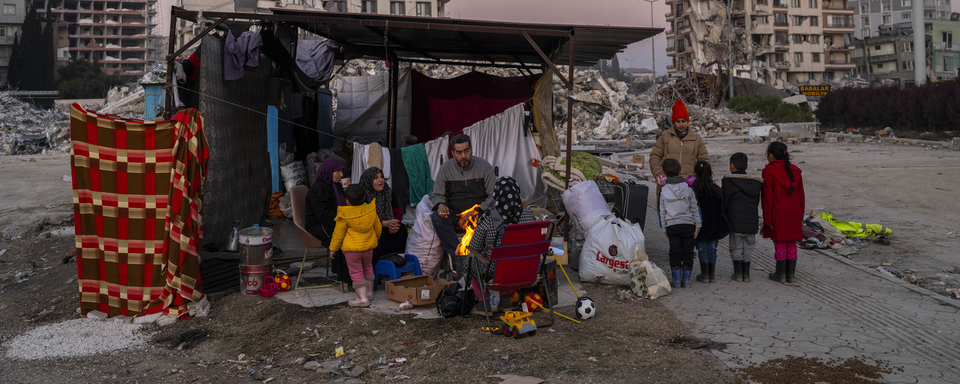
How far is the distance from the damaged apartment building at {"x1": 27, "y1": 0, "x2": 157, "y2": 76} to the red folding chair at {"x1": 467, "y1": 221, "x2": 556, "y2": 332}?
294 ft

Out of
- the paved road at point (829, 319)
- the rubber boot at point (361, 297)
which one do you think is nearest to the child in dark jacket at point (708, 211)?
the paved road at point (829, 319)

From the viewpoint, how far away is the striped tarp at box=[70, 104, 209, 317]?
5.93 m

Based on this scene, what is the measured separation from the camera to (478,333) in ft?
17.0

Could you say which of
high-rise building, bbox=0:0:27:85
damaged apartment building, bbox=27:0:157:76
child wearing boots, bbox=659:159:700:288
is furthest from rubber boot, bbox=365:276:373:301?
damaged apartment building, bbox=27:0:157:76

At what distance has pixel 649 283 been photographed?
6148 millimetres

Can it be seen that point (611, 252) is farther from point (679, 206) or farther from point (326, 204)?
point (326, 204)

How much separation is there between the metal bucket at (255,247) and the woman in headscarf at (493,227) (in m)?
2.16

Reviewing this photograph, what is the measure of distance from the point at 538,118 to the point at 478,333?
4.67 metres

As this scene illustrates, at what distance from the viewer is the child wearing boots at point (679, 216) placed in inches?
248

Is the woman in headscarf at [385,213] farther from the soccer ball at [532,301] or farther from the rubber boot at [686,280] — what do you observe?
the rubber boot at [686,280]

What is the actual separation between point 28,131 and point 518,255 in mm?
34160

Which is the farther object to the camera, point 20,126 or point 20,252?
point 20,126

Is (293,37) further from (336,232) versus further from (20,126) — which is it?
(20,126)

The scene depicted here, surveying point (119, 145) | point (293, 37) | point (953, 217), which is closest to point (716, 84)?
point (953, 217)
